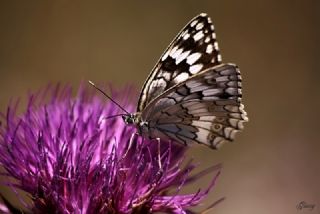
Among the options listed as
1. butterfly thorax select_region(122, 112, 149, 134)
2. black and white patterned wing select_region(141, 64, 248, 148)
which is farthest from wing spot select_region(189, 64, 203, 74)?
butterfly thorax select_region(122, 112, 149, 134)

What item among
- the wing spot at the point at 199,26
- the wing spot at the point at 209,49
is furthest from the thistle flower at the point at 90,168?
the wing spot at the point at 199,26

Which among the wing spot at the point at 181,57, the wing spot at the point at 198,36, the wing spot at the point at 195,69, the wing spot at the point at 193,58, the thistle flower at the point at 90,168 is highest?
the wing spot at the point at 198,36

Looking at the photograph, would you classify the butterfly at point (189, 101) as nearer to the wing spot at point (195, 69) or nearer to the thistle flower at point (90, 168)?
the wing spot at point (195, 69)

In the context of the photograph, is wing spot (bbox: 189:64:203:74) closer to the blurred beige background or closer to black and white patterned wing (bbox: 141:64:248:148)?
black and white patterned wing (bbox: 141:64:248:148)

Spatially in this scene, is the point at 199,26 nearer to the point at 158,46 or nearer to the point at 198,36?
the point at 198,36

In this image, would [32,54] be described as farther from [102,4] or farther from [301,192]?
[301,192]

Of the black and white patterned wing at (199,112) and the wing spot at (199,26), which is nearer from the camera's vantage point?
the black and white patterned wing at (199,112)
